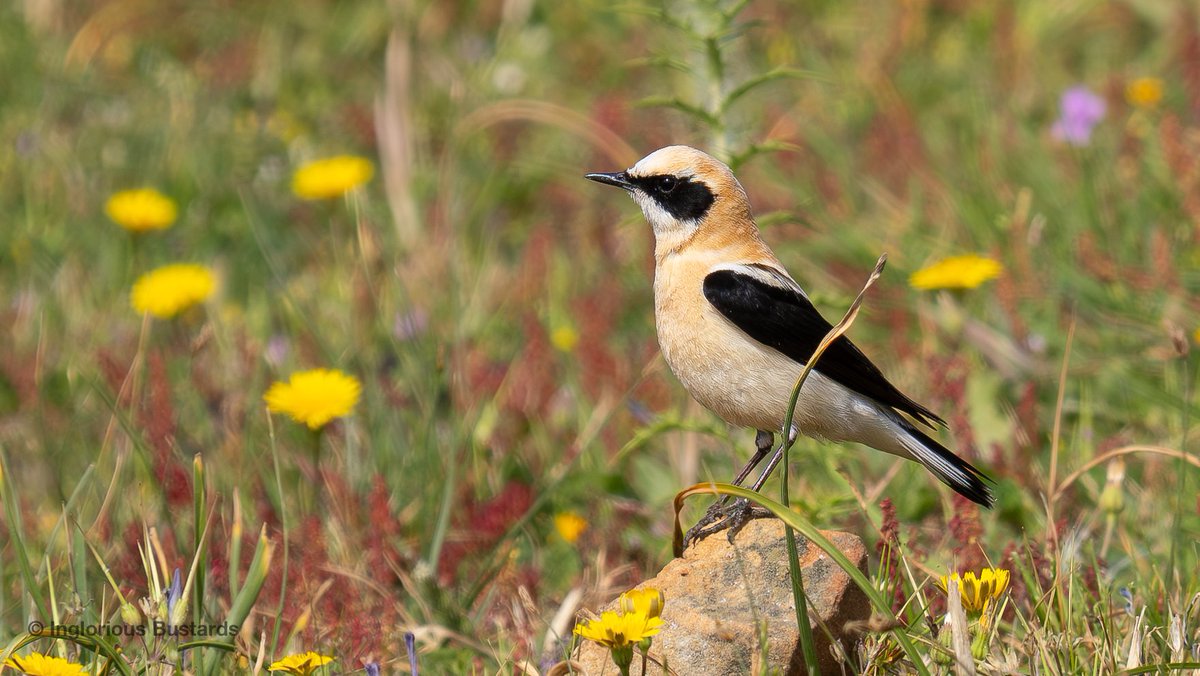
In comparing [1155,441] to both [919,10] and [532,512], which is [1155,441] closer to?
[532,512]

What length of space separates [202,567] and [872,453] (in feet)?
9.23

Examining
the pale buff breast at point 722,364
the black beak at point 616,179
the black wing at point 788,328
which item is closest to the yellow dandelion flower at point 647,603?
the pale buff breast at point 722,364

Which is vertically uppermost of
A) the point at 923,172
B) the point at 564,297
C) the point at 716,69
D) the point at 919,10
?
the point at 716,69

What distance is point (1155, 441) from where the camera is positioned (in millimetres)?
5332

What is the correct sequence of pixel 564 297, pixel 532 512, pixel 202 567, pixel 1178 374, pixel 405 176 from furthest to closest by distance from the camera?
pixel 405 176 < pixel 564 297 < pixel 1178 374 < pixel 532 512 < pixel 202 567

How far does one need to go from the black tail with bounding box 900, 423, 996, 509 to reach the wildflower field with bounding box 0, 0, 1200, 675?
0.20 meters

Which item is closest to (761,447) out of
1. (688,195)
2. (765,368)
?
(765,368)

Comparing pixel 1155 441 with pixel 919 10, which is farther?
pixel 919 10

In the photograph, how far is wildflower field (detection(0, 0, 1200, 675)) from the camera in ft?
12.8

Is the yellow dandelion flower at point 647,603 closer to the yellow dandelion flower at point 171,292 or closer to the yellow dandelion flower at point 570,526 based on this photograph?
the yellow dandelion flower at point 570,526

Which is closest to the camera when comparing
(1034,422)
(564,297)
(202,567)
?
(202,567)

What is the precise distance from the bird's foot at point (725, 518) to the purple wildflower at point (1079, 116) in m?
3.91

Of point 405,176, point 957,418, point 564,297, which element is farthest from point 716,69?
point 405,176

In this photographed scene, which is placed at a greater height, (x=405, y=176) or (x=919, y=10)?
(x=919, y=10)
